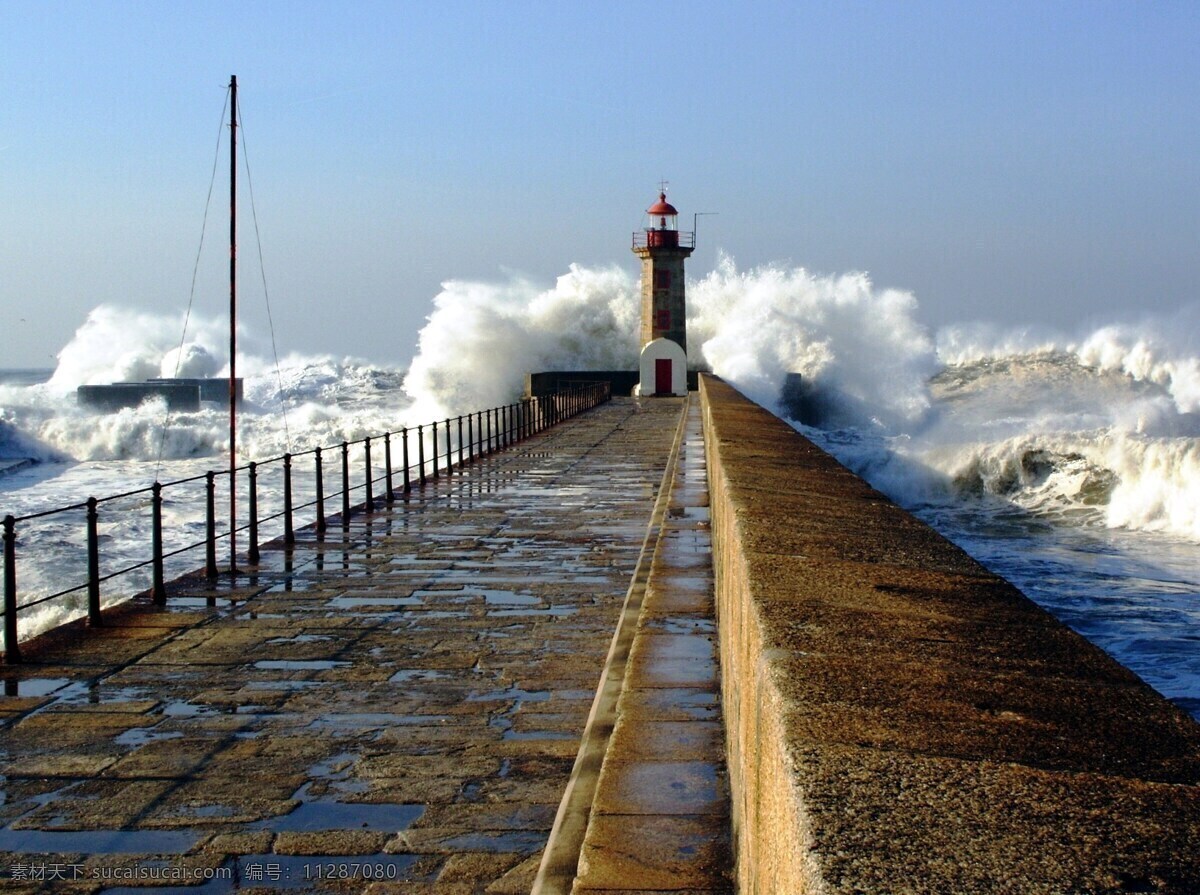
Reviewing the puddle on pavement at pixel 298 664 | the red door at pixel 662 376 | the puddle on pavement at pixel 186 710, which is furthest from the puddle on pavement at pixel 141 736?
the red door at pixel 662 376

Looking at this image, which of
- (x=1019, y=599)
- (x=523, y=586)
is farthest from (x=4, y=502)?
(x=1019, y=599)

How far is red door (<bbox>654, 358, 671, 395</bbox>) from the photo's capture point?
40000 mm

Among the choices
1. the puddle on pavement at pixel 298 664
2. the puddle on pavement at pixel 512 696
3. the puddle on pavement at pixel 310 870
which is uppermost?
the puddle on pavement at pixel 298 664

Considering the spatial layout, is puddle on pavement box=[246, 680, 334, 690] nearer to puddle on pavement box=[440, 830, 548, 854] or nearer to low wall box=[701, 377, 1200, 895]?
puddle on pavement box=[440, 830, 548, 854]

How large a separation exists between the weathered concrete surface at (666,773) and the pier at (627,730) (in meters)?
0.01

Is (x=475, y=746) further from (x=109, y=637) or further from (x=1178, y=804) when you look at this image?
(x=1178, y=804)

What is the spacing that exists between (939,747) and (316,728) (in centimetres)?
386

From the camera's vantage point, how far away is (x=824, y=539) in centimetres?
420

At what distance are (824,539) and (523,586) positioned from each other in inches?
184

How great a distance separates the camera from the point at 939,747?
1850 millimetres

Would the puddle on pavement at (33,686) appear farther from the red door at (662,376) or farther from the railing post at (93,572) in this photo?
the red door at (662,376)

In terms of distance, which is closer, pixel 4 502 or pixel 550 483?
pixel 550 483

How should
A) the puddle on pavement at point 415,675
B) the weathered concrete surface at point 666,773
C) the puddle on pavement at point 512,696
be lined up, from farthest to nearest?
the puddle on pavement at point 415,675 → the puddle on pavement at point 512,696 → the weathered concrete surface at point 666,773

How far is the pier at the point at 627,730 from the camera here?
5.38 feet
